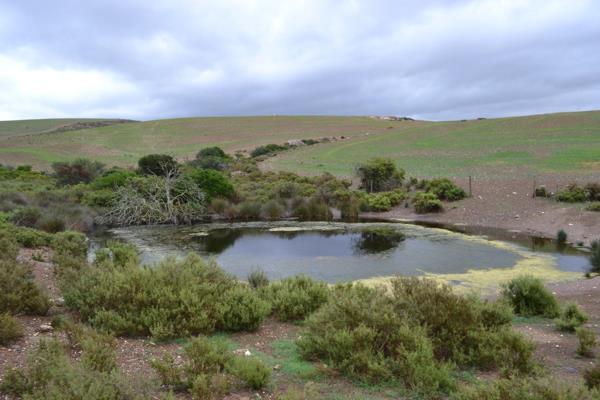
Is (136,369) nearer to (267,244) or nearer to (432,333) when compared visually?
(432,333)

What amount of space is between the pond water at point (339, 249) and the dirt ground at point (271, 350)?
5.04 m

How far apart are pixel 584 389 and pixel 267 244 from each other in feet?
55.4

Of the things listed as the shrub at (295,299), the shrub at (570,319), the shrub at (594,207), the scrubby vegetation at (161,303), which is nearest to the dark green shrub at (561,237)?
the shrub at (594,207)

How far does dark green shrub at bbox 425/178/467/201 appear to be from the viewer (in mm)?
29866

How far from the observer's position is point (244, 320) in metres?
7.63

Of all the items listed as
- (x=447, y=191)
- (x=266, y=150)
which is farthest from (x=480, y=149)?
(x=266, y=150)

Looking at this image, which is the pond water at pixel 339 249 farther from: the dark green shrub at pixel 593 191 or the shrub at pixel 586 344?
the shrub at pixel 586 344

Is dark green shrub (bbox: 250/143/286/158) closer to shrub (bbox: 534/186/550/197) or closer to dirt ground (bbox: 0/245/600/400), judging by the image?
shrub (bbox: 534/186/550/197)

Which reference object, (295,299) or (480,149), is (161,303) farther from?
(480,149)

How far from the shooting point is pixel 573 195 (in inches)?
1029

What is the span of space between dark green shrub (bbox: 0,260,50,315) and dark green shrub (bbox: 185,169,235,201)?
70.6ft

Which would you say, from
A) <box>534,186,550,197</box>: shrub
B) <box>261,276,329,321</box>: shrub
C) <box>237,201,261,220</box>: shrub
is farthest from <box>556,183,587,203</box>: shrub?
<box>261,276,329,321</box>: shrub

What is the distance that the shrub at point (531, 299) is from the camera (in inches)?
374

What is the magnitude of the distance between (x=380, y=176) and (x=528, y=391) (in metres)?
31.4
